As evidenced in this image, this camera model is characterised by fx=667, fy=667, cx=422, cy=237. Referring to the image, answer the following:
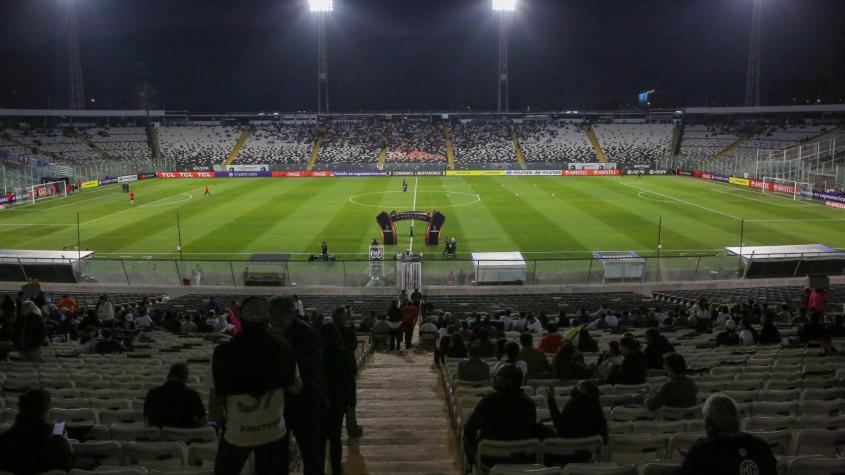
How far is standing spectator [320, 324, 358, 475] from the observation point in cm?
660

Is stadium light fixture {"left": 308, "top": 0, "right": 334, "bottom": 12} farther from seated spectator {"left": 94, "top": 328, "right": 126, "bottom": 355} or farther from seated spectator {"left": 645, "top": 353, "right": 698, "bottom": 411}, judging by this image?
seated spectator {"left": 645, "top": 353, "right": 698, "bottom": 411}

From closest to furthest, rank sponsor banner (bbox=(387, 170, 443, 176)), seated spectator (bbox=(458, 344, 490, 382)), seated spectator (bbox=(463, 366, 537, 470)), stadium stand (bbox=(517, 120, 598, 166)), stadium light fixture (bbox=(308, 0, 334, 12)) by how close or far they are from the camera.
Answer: seated spectator (bbox=(463, 366, 537, 470)), seated spectator (bbox=(458, 344, 490, 382)), sponsor banner (bbox=(387, 170, 443, 176)), stadium light fixture (bbox=(308, 0, 334, 12)), stadium stand (bbox=(517, 120, 598, 166))

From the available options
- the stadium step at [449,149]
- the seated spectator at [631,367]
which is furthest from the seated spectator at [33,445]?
the stadium step at [449,149]

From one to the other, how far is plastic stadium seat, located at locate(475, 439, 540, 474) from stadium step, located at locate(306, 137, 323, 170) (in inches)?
3240

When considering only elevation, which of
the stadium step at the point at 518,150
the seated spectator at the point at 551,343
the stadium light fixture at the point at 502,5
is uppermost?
the stadium light fixture at the point at 502,5

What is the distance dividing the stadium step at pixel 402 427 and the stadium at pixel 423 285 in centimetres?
5

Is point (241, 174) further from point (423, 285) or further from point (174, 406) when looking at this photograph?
point (174, 406)

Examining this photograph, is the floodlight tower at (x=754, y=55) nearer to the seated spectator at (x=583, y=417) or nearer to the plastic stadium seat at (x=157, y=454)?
the seated spectator at (x=583, y=417)

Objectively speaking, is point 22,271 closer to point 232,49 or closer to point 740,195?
point 740,195

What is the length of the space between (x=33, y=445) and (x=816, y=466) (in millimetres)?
5527

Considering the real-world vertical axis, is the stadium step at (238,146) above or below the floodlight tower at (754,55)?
below

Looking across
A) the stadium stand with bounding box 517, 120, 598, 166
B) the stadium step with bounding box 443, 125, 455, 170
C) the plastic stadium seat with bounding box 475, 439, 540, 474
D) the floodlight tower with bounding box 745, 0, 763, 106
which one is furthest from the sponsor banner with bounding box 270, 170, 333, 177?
the plastic stadium seat with bounding box 475, 439, 540, 474

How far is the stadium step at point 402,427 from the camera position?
708 cm

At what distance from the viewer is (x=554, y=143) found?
99188mm
